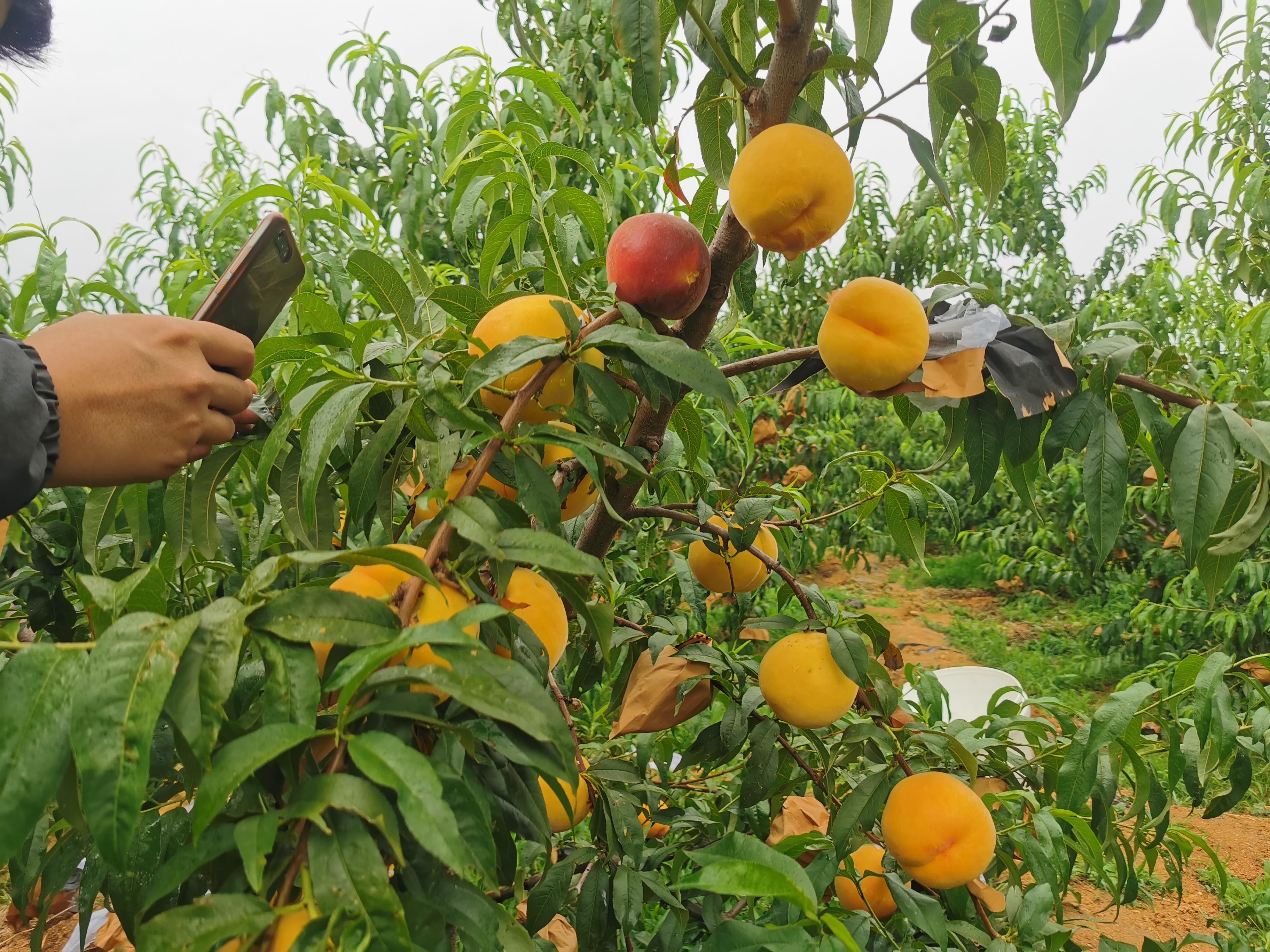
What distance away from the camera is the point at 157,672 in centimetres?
32

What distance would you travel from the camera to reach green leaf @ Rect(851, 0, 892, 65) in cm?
61

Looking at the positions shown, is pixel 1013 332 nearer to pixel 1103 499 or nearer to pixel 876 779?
pixel 1103 499

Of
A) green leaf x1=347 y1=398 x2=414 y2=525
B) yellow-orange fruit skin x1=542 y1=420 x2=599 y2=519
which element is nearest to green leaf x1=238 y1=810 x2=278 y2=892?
green leaf x1=347 y1=398 x2=414 y2=525

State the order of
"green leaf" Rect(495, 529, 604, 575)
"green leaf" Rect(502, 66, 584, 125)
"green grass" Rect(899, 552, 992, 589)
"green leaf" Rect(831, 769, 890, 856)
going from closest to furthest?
1. "green leaf" Rect(495, 529, 604, 575)
2. "green leaf" Rect(831, 769, 890, 856)
3. "green leaf" Rect(502, 66, 584, 125)
4. "green grass" Rect(899, 552, 992, 589)

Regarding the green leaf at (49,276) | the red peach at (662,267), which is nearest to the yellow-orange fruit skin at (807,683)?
the red peach at (662,267)

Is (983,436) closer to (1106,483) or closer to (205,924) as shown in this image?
(1106,483)

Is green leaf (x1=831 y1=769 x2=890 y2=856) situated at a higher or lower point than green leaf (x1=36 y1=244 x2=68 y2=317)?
lower

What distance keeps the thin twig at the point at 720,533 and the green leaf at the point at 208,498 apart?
0.34 metres

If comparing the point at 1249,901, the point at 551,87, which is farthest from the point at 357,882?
the point at 1249,901

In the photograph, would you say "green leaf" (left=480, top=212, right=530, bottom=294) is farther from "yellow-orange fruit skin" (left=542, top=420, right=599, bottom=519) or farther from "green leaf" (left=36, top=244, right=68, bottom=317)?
"green leaf" (left=36, top=244, right=68, bottom=317)

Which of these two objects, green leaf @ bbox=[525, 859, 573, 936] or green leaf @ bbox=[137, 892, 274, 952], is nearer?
green leaf @ bbox=[137, 892, 274, 952]

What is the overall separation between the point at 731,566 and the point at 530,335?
1.57 ft

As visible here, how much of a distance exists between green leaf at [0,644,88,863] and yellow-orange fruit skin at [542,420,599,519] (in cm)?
34

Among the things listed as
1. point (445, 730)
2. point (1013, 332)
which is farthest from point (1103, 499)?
point (445, 730)
